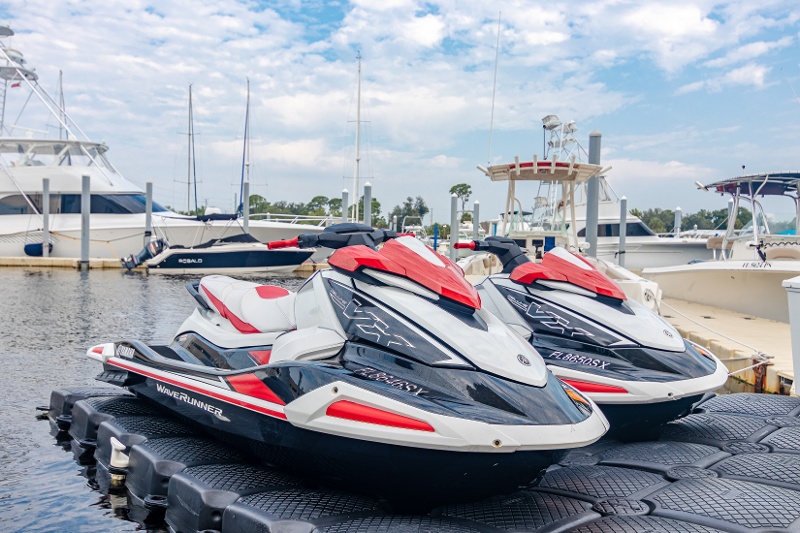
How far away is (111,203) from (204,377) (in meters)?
26.8

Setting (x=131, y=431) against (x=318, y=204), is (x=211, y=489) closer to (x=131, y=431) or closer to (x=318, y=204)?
(x=131, y=431)

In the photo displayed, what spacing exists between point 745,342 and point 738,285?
385 centimetres

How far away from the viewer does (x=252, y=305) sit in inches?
159

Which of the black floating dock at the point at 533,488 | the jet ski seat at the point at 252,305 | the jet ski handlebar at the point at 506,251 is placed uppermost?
the jet ski handlebar at the point at 506,251

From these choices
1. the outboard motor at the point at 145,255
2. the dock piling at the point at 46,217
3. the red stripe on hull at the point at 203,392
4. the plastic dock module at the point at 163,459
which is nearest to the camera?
the red stripe on hull at the point at 203,392

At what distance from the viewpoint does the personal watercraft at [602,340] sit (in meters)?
4.02

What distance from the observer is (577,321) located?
438 cm

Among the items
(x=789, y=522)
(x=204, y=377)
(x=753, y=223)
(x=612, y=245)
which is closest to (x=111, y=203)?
(x=612, y=245)

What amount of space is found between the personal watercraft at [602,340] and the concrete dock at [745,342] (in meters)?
2.73

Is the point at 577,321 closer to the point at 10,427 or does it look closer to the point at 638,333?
the point at 638,333

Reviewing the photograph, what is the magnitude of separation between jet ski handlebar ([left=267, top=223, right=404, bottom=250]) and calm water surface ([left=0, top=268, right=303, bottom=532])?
5.74 feet

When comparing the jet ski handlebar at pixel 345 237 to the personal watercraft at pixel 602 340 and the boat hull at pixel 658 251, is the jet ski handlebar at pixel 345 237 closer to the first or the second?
the personal watercraft at pixel 602 340

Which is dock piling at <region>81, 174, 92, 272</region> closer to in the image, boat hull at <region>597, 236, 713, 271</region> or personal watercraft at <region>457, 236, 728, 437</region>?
boat hull at <region>597, 236, 713, 271</region>

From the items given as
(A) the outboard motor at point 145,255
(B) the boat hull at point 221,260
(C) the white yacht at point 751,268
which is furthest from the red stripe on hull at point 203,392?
(A) the outboard motor at point 145,255
